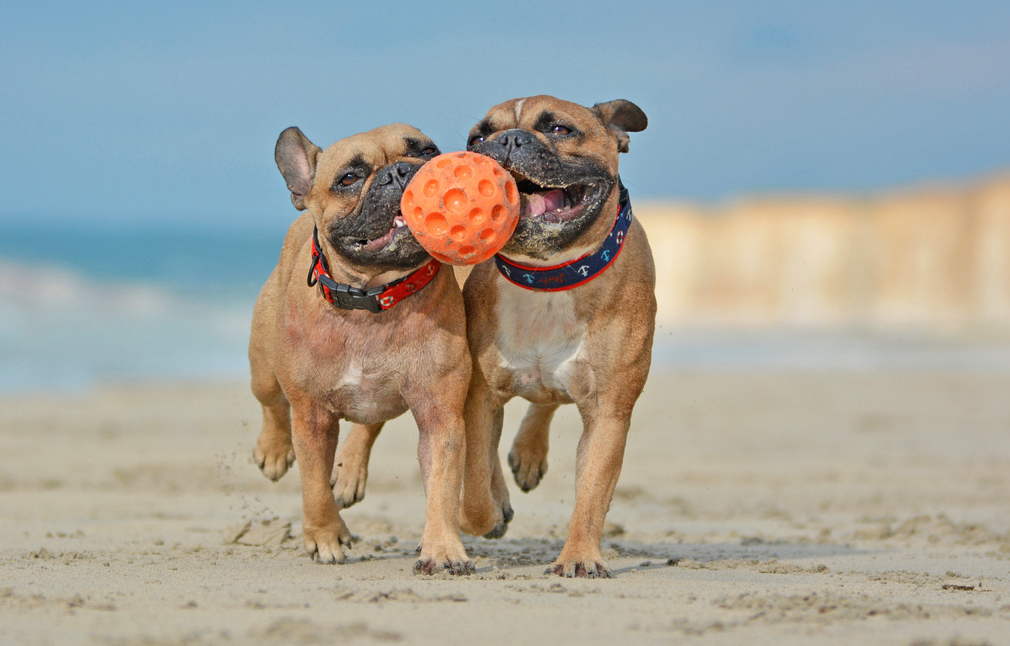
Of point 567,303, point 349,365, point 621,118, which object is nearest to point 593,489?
point 567,303

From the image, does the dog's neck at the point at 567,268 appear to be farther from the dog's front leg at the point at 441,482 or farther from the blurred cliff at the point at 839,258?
the blurred cliff at the point at 839,258

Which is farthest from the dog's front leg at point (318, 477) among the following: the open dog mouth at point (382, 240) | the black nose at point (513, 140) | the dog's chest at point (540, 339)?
the black nose at point (513, 140)

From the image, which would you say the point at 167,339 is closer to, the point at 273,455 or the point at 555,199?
the point at 273,455

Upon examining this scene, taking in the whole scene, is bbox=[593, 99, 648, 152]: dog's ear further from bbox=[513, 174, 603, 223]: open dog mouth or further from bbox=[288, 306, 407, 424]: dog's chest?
bbox=[288, 306, 407, 424]: dog's chest

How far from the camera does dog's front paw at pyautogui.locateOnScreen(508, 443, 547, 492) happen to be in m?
6.69

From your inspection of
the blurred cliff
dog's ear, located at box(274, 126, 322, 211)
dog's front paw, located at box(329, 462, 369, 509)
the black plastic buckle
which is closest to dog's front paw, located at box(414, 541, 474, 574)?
the black plastic buckle

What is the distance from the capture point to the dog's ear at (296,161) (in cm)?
565

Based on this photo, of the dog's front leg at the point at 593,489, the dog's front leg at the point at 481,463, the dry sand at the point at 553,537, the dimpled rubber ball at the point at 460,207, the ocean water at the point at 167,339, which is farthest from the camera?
the ocean water at the point at 167,339

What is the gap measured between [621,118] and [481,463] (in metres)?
1.87

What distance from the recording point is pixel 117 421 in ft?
41.1

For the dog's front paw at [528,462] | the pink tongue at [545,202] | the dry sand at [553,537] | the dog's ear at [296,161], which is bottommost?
the dry sand at [553,537]

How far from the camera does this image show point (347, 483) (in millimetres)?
6281

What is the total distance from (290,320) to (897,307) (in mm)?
45781

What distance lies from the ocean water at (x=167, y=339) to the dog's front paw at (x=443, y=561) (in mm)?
12092
